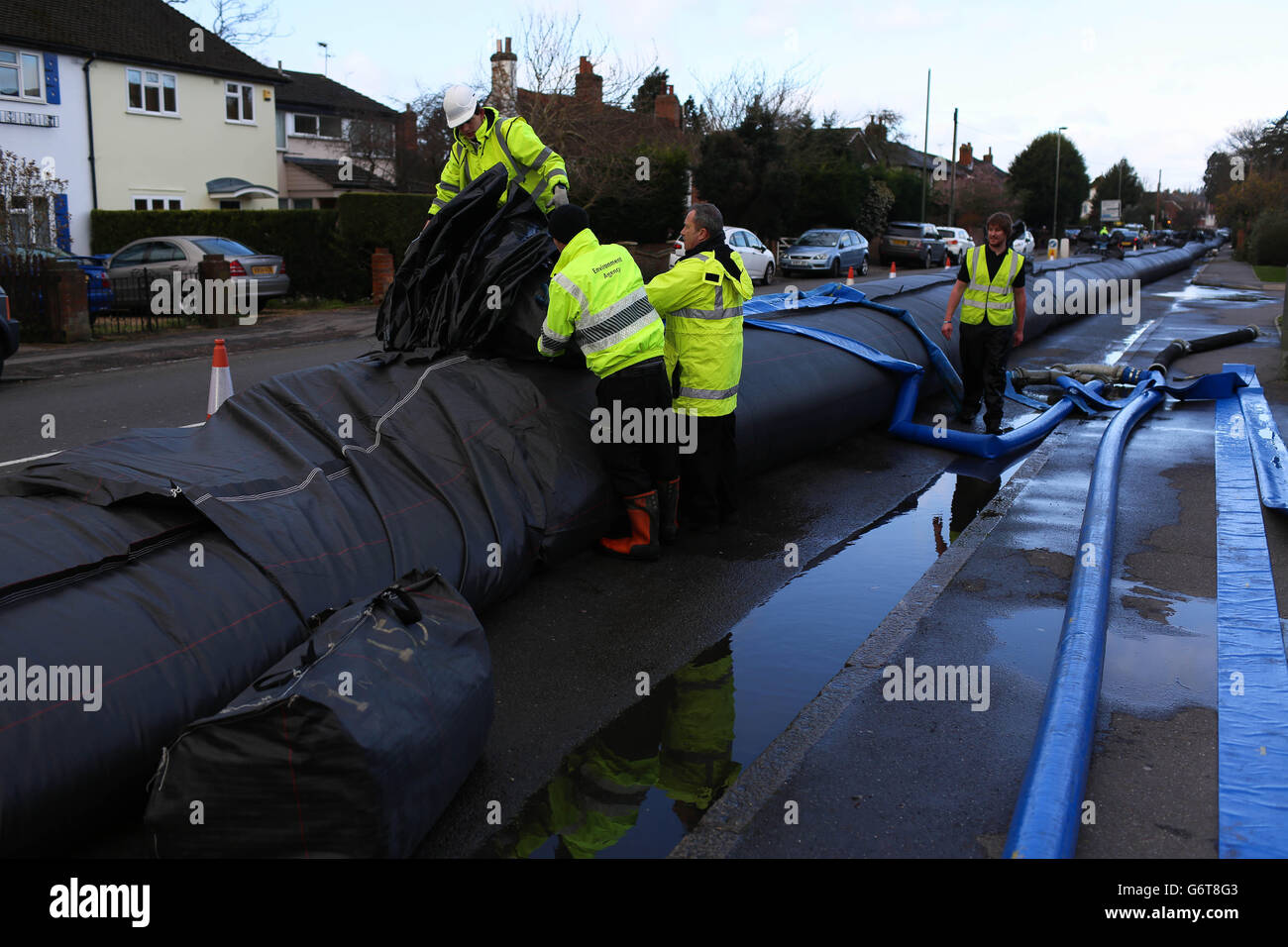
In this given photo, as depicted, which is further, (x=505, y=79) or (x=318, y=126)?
(x=318, y=126)

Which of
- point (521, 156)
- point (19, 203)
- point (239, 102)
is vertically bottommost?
point (521, 156)

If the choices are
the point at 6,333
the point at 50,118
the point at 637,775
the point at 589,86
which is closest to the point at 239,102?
the point at 50,118

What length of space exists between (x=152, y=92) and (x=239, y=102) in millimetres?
3333

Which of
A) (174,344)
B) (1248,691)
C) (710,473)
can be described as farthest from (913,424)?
(174,344)

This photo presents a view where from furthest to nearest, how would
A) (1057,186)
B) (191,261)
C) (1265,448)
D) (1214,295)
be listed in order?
(1057,186), (1214,295), (191,261), (1265,448)

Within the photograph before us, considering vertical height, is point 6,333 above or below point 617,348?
below

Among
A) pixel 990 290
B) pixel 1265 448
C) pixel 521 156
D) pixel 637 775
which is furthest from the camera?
pixel 990 290

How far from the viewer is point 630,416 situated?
18.8ft

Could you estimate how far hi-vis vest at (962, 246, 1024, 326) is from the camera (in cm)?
921

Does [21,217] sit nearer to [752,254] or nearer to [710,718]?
[752,254]

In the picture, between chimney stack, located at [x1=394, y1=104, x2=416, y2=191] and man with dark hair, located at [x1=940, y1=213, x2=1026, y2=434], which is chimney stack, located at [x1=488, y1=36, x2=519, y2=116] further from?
man with dark hair, located at [x1=940, y1=213, x2=1026, y2=434]

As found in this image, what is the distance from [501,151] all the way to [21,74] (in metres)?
26.4
